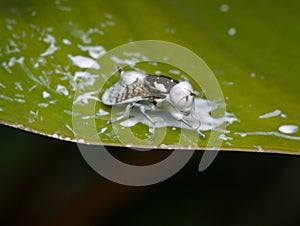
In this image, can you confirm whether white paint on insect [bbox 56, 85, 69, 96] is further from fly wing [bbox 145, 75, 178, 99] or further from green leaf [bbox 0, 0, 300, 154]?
fly wing [bbox 145, 75, 178, 99]

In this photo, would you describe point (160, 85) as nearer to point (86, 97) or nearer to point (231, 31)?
point (86, 97)

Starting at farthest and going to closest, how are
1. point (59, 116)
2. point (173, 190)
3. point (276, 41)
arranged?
point (173, 190)
point (276, 41)
point (59, 116)

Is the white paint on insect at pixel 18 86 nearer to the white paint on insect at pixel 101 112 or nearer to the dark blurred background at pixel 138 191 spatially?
the white paint on insect at pixel 101 112

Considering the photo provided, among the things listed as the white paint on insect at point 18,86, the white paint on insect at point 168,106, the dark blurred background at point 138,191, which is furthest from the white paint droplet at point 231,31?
the white paint on insect at point 18,86

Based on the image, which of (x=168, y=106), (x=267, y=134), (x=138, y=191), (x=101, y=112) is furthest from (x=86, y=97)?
(x=138, y=191)

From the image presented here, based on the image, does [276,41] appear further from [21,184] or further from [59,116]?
[21,184]

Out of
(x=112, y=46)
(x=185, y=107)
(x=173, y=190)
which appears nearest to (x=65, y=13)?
(x=112, y=46)

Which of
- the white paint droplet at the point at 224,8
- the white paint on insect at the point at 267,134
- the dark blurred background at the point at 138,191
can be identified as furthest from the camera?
the dark blurred background at the point at 138,191

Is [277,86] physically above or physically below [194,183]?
above
